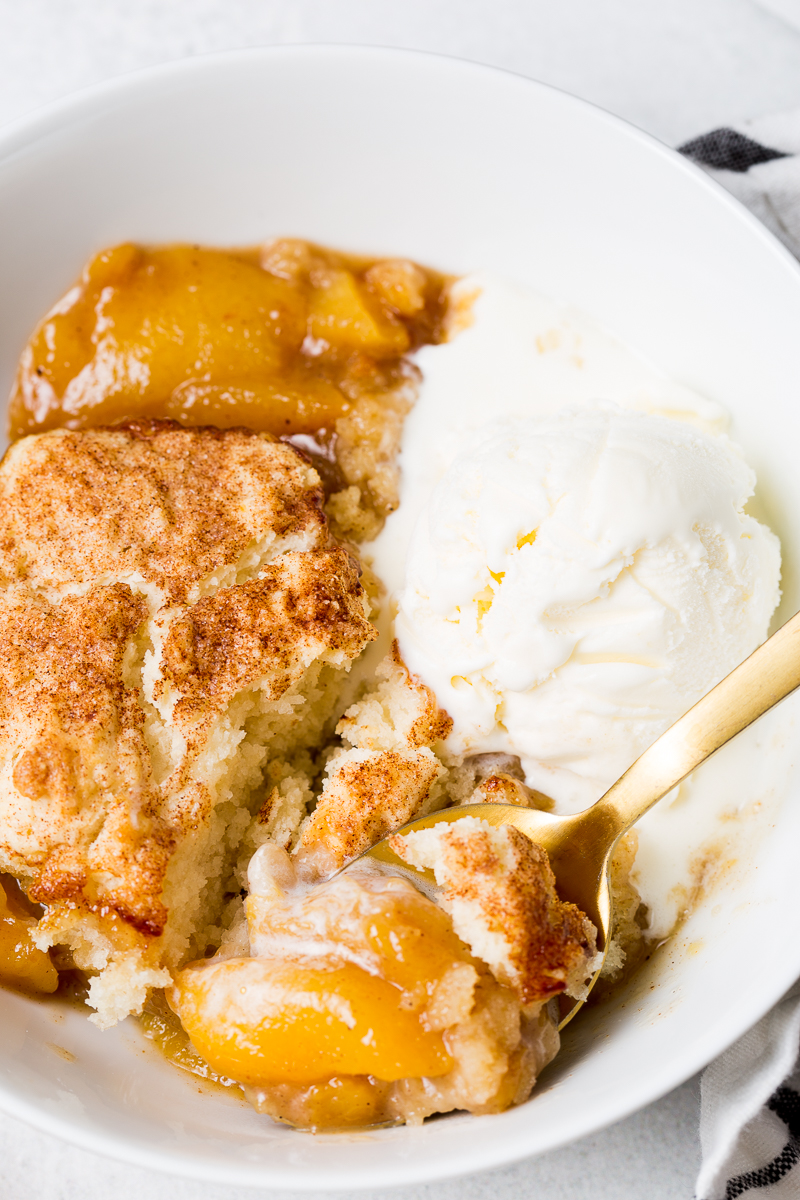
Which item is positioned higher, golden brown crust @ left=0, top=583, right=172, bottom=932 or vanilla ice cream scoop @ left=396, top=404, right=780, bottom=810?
vanilla ice cream scoop @ left=396, top=404, right=780, bottom=810

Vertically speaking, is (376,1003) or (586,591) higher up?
(586,591)

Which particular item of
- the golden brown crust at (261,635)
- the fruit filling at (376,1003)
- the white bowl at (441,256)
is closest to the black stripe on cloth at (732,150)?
the white bowl at (441,256)

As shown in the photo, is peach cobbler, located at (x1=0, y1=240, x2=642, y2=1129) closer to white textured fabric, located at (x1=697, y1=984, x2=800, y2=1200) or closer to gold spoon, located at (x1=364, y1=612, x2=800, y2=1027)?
gold spoon, located at (x1=364, y1=612, x2=800, y2=1027)

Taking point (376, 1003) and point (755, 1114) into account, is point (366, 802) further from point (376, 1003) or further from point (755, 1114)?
Answer: point (755, 1114)

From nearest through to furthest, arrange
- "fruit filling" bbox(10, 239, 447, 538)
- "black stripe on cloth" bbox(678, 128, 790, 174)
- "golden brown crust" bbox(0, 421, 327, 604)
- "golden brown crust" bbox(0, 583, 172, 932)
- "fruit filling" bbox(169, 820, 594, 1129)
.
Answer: "fruit filling" bbox(169, 820, 594, 1129) < "golden brown crust" bbox(0, 583, 172, 932) < "golden brown crust" bbox(0, 421, 327, 604) < "fruit filling" bbox(10, 239, 447, 538) < "black stripe on cloth" bbox(678, 128, 790, 174)

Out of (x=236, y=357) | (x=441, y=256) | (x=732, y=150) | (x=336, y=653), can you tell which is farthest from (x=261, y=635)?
(x=732, y=150)

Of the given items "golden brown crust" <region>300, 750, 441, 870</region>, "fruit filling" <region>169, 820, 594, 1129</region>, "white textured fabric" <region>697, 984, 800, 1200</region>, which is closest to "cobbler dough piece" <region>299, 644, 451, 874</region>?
"golden brown crust" <region>300, 750, 441, 870</region>

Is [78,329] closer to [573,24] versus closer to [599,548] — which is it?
[599,548]

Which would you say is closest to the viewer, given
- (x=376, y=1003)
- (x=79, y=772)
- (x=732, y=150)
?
(x=376, y=1003)
